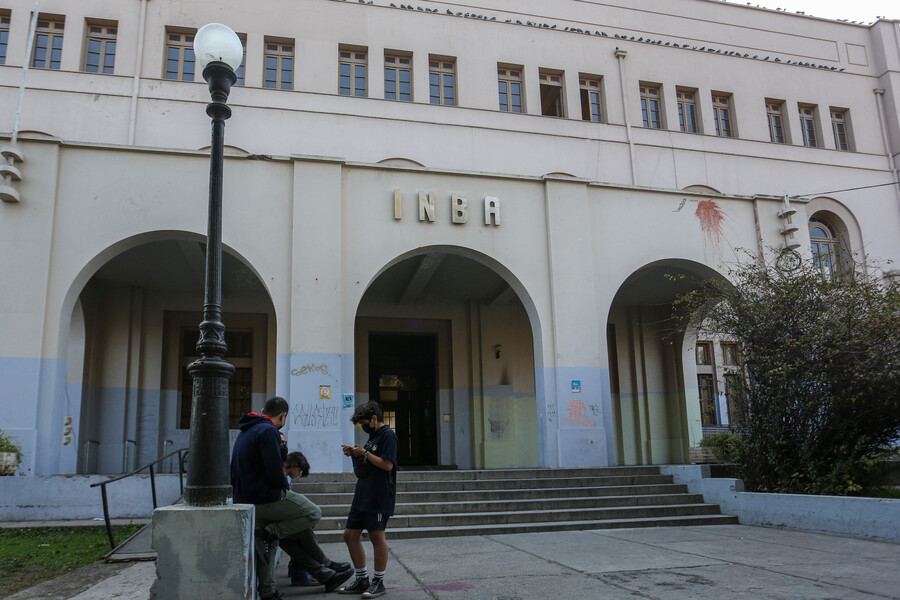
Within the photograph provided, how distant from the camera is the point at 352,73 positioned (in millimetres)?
22000

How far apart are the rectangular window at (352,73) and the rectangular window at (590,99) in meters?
7.10

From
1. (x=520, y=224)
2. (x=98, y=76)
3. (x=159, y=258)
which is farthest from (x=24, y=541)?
(x=98, y=76)

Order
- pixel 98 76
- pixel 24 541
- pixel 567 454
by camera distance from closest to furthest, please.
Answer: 1. pixel 24 541
2. pixel 567 454
3. pixel 98 76

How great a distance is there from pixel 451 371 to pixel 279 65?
10401mm

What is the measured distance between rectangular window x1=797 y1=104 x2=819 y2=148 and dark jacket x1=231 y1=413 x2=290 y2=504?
987 inches

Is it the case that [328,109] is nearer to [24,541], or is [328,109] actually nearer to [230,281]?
[230,281]

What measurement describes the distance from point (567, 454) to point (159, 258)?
991 cm

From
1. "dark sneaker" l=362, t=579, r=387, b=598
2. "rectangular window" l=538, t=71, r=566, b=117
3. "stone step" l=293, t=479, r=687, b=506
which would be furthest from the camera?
"rectangular window" l=538, t=71, r=566, b=117

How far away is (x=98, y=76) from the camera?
20.1 metres

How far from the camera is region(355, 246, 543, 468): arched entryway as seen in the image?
65.5 ft

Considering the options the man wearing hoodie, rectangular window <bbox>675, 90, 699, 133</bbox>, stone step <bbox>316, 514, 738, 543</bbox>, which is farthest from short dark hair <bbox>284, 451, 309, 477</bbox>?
rectangular window <bbox>675, 90, 699, 133</bbox>

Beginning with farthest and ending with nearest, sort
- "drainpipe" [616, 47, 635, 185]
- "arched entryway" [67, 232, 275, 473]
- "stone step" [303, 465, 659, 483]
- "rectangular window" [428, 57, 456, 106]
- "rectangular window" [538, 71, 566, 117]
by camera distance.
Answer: "rectangular window" [538, 71, 566, 117]
"drainpipe" [616, 47, 635, 185]
"rectangular window" [428, 57, 456, 106]
"arched entryway" [67, 232, 275, 473]
"stone step" [303, 465, 659, 483]

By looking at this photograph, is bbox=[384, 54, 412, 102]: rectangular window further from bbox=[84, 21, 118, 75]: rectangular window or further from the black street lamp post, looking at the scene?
the black street lamp post

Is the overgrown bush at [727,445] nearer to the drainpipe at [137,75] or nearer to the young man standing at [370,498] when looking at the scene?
the young man standing at [370,498]
